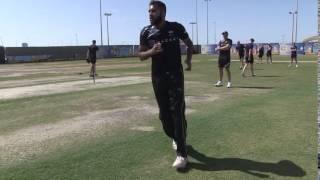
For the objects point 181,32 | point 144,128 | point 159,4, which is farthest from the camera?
point 144,128

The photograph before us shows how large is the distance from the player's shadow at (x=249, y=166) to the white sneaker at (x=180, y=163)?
2.4 inches

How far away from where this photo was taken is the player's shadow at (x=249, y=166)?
5.16m

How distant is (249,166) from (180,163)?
2.67ft

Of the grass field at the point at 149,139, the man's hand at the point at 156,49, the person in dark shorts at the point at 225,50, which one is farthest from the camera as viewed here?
the person in dark shorts at the point at 225,50

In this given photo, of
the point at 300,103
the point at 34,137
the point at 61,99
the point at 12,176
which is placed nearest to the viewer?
the point at 12,176

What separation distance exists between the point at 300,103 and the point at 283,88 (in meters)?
3.91

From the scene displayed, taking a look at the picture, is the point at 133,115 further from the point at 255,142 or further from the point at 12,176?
the point at 12,176

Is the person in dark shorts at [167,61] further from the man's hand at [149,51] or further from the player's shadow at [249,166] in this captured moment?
the player's shadow at [249,166]

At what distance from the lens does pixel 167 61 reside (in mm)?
5570

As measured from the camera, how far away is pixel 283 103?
10.8 metres

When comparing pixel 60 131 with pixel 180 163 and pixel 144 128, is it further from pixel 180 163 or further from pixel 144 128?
pixel 180 163

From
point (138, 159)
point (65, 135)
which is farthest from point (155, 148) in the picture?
point (65, 135)

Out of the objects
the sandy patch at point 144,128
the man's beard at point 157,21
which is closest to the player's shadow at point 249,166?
the man's beard at point 157,21

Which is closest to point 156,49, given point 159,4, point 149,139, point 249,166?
point 159,4
